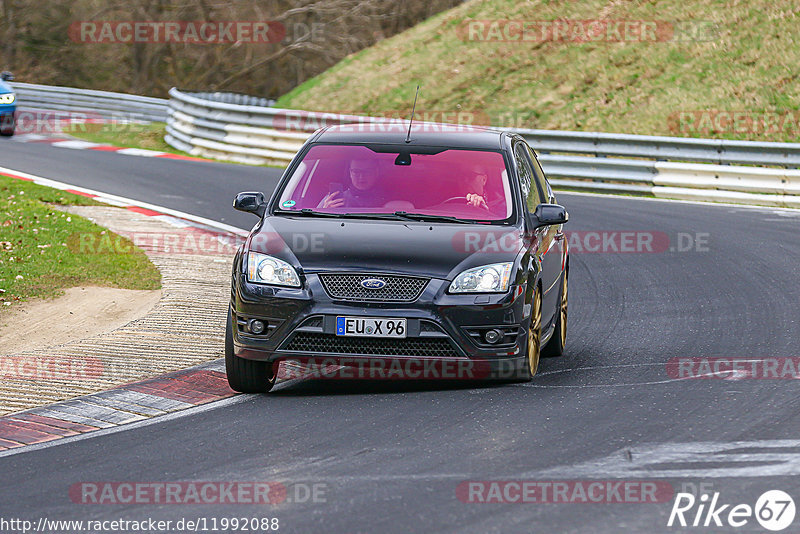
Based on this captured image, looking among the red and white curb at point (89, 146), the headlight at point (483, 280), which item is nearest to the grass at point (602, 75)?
the red and white curb at point (89, 146)

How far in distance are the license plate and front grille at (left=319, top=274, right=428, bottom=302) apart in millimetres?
135

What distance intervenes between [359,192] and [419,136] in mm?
763

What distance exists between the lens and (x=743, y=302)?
11.6 meters

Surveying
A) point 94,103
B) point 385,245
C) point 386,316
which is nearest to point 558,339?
point 385,245

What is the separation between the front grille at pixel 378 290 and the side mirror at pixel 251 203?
1.17 metres

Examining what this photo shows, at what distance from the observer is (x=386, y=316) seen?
25.4ft

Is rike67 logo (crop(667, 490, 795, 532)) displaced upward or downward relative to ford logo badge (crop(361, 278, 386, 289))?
downward

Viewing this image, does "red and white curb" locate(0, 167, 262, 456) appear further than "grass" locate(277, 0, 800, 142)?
No

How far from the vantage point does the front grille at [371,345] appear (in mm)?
7785

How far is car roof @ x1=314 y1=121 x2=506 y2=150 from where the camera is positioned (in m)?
9.16

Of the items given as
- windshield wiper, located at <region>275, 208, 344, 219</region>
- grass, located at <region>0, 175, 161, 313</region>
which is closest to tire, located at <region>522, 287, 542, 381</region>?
windshield wiper, located at <region>275, 208, 344, 219</region>

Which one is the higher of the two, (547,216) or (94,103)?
(547,216)

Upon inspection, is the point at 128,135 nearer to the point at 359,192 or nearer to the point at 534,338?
the point at 359,192

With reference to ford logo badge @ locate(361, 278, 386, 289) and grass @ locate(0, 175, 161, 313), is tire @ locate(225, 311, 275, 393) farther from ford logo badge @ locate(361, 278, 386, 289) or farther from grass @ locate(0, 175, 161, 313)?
grass @ locate(0, 175, 161, 313)
